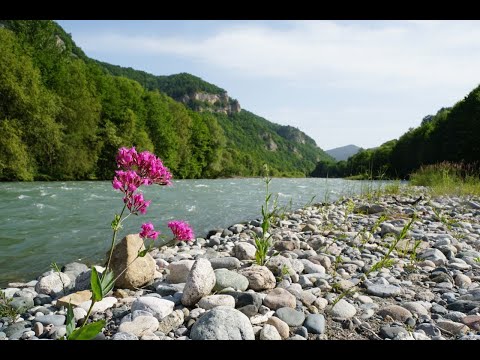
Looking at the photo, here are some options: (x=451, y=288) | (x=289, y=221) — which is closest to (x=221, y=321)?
(x=451, y=288)

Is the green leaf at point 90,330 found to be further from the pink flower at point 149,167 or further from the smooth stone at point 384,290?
the smooth stone at point 384,290

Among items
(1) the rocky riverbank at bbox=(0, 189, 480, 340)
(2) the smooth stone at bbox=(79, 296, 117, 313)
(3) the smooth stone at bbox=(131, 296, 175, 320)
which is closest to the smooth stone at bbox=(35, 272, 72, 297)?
(1) the rocky riverbank at bbox=(0, 189, 480, 340)

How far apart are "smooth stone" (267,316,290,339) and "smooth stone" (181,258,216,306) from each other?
0.73 m

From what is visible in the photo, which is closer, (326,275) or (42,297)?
(42,297)

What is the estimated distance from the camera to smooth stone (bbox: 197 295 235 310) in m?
3.36

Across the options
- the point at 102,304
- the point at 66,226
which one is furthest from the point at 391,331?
the point at 66,226

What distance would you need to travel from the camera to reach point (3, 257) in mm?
5938

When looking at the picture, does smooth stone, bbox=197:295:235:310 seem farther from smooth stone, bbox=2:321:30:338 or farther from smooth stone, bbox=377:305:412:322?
smooth stone, bbox=2:321:30:338

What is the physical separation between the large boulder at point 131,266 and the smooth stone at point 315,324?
1877 millimetres

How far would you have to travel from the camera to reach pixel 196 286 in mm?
3475
